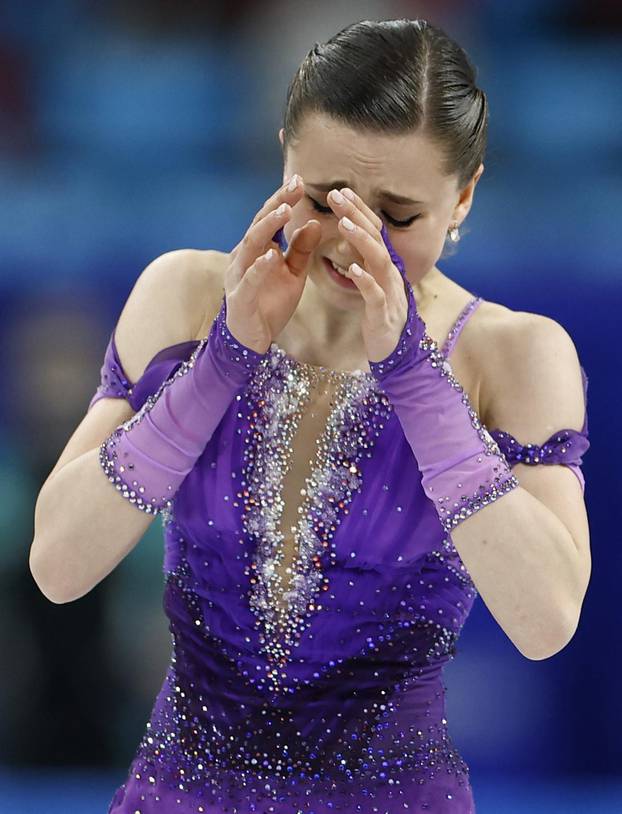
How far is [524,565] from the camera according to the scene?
1.33m

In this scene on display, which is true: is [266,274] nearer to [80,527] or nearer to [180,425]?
[180,425]

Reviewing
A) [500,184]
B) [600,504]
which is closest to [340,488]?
[600,504]

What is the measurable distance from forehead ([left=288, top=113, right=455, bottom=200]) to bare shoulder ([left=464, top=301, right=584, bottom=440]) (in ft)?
0.73

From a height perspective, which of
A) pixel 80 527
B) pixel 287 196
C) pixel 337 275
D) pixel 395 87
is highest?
pixel 395 87

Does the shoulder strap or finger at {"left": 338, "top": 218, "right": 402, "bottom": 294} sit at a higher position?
finger at {"left": 338, "top": 218, "right": 402, "bottom": 294}

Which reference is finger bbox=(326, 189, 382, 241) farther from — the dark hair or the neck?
the neck

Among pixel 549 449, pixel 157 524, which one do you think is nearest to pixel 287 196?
pixel 549 449

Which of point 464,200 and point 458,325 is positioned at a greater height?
point 464,200

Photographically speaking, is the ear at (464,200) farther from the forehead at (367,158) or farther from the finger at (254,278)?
the finger at (254,278)

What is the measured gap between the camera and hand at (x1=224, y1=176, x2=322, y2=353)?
132 cm

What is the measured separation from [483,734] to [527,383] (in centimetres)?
134

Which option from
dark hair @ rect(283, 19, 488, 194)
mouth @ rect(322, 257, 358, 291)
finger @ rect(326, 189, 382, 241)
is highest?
dark hair @ rect(283, 19, 488, 194)

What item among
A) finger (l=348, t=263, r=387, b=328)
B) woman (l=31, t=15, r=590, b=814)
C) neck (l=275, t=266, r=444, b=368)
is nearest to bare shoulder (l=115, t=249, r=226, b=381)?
woman (l=31, t=15, r=590, b=814)

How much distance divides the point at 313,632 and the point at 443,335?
1.32 ft
